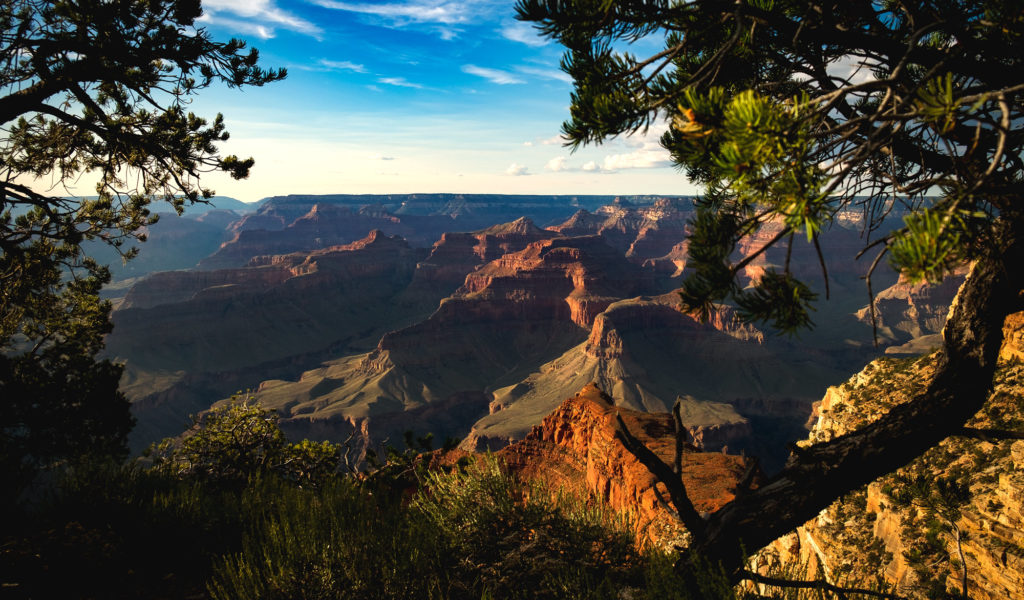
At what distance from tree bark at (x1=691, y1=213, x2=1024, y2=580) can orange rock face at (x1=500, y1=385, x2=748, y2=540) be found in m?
4.88

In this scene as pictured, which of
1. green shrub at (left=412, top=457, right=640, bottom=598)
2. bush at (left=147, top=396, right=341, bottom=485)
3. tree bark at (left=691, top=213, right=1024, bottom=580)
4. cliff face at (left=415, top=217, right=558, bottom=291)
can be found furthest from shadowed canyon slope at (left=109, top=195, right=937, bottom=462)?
tree bark at (left=691, top=213, right=1024, bottom=580)

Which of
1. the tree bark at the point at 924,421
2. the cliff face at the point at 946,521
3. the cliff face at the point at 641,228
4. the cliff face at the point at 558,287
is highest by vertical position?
the cliff face at the point at 641,228

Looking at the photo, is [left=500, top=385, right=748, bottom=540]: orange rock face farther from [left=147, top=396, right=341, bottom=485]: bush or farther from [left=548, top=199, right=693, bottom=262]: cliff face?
[left=548, top=199, right=693, bottom=262]: cliff face

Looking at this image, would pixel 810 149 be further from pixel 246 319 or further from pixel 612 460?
pixel 246 319

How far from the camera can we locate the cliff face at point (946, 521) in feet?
15.2

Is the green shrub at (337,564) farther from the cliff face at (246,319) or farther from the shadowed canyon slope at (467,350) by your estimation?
the cliff face at (246,319)

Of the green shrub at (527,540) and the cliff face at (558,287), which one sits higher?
the green shrub at (527,540)

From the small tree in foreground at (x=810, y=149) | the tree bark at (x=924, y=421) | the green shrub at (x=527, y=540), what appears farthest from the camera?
the green shrub at (x=527, y=540)

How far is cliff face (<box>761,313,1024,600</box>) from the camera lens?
4633 millimetres

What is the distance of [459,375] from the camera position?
82688mm

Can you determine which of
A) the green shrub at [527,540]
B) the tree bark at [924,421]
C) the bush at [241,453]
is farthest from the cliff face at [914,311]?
the tree bark at [924,421]

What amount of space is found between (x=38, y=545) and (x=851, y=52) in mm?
8266

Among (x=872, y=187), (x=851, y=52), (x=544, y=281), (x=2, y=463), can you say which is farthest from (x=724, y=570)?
(x=544, y=281)

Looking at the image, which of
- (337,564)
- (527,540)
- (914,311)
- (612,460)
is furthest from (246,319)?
(914,311)
